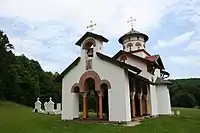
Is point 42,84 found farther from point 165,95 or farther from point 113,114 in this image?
point 113,114

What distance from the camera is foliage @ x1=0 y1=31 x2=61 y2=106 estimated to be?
155ft

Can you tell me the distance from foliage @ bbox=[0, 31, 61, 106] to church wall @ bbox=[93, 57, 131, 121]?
3125 cm

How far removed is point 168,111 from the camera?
91.6 ft

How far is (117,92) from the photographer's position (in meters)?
19.2

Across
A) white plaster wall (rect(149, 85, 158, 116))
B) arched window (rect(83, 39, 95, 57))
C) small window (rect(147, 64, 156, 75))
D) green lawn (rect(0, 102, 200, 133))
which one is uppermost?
arched window (rect(83, 39, 95, 57))

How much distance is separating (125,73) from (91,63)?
3167 mm

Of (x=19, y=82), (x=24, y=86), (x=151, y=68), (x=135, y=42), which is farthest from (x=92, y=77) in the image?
(x=24, y=86)

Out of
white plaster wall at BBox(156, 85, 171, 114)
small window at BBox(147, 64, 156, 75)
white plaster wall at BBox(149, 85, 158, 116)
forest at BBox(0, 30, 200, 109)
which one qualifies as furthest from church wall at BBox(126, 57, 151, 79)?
forest at BBox(0, 30, 200, 109)

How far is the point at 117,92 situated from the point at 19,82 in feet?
132

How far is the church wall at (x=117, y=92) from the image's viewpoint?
61.4ft

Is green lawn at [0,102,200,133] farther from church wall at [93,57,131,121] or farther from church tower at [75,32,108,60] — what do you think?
church tower at [75,32,108,60]

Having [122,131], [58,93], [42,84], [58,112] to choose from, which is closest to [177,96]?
[58,93]

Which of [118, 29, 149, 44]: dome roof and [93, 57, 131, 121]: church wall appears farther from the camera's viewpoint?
[118, 29, 149, 44]: dome roof

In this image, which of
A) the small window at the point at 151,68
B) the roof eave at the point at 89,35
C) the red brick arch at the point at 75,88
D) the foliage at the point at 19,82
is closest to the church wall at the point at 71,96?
the red brick arch at the point at 75,88
